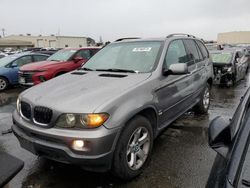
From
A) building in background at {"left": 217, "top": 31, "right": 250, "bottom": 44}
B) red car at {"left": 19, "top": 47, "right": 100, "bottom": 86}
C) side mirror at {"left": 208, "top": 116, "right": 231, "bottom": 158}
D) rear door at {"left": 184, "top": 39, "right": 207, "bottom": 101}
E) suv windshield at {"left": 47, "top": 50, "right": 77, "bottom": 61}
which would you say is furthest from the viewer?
building in background at {"left": 217, "top": 31, "right": 250, "bottom": 44}

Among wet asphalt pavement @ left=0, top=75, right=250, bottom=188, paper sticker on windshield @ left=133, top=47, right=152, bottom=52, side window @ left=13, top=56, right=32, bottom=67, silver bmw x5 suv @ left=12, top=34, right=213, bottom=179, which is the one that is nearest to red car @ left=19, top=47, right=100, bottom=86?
side window @ left=13, top=56, right=32, bottom=67

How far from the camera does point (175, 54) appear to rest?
4840 millimetres

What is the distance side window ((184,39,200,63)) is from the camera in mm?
5512

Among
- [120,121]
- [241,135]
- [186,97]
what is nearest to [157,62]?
[186,97]

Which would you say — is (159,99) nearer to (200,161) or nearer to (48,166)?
(200,161)

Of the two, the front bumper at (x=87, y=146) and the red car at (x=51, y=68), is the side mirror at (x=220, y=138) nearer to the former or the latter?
the front bumper at (x=87, y=146)

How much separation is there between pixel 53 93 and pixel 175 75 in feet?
6.42

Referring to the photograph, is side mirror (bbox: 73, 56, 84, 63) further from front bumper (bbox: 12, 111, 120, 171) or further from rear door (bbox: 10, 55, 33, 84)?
front bumper (bbox: 12, 111, 120, 171)

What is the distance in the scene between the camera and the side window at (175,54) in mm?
4483

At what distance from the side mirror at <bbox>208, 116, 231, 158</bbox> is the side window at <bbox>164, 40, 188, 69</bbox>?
2.18 m

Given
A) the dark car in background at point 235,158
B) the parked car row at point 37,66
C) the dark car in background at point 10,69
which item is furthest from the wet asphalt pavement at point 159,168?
the dark car in background at point 10,69

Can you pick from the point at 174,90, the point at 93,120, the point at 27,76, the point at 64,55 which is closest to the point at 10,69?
the point at 27,76

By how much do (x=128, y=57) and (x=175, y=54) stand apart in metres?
0.86

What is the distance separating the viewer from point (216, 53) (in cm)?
1149
